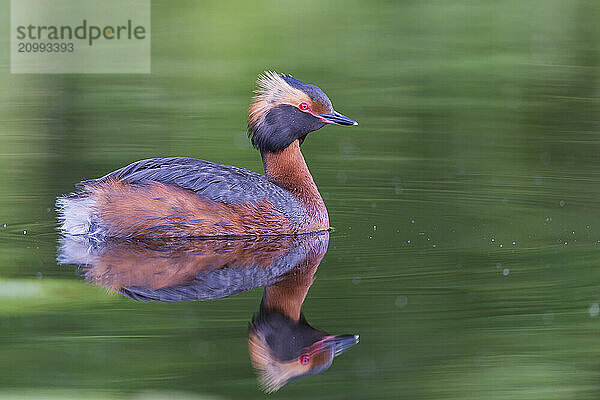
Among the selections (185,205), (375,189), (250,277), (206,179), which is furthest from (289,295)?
(375,189)

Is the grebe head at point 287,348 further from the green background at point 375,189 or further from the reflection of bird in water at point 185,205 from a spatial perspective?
the reflection of bird in water at point 185,205

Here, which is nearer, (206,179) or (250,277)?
(250,277)

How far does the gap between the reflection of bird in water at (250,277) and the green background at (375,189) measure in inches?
4.0

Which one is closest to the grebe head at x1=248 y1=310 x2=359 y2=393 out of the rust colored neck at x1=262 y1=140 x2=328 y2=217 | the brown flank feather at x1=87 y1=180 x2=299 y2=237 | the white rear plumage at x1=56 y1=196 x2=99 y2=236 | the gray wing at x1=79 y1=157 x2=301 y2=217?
the brown flank feather at x1=87 y1=180 x2=299 y2=237

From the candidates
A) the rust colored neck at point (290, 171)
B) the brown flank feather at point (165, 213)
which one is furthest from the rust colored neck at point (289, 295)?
the rust colored neck at point (290, 171)

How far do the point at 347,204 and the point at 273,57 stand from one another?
592cm

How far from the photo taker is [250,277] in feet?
23.4

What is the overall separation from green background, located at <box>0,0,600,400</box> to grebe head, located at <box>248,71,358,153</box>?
30.8 inches

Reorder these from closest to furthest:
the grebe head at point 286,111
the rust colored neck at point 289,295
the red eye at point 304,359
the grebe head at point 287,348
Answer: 1. the grebe head at point 287,348
2. the red eye at point 304,359
3. the rust colored neck at point 289,295
4. the grebe head at point 286,111

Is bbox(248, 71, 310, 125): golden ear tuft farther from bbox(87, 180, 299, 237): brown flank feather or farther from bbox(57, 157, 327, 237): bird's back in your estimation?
bbox(87, 180, 299, 237): brown flank feather

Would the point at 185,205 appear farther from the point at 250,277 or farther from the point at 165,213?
the point at 250,277

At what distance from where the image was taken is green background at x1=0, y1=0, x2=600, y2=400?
5461 millimetres

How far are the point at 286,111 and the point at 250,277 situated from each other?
2303 mm

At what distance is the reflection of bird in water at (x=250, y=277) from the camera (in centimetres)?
568
